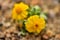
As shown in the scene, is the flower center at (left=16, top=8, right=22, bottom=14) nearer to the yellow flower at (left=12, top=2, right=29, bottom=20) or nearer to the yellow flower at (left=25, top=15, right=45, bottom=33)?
the yellow flower at (left=12, top=2, right=29, bottom=20)

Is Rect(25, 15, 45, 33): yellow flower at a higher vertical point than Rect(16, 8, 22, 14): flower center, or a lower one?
lower

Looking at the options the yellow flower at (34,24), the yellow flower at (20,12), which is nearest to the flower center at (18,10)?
the yellow flower at (20,12)

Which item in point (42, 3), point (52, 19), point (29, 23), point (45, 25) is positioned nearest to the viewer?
point (29, 23)

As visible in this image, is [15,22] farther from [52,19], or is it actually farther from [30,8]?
[52,19]

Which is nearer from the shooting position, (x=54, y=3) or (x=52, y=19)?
(x=52, y=19)

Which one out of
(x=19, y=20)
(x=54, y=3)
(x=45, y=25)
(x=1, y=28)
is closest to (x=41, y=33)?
(x=45, y=25)

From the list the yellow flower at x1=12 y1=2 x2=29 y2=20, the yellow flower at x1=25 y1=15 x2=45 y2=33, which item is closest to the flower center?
the yellow flower at x1=12 y1=2 x2=29 y2=20

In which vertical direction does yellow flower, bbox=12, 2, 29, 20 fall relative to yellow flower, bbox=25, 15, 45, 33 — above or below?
above
